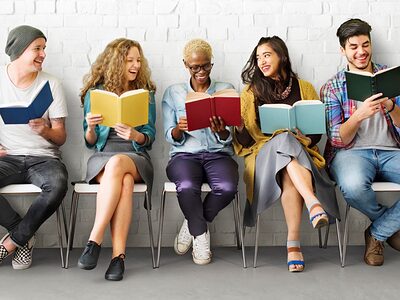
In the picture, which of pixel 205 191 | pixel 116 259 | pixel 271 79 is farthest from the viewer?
pixel 271 79

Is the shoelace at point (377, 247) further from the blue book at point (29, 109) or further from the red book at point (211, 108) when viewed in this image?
the blue book at point (29, 109)

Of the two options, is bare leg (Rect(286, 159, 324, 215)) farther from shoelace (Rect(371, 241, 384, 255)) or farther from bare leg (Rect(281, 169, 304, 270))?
shoelace (Rect(371, 241, 384, 255))

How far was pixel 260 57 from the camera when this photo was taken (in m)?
4.11

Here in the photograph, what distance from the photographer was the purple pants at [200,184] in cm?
381

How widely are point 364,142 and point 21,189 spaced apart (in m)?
2.04

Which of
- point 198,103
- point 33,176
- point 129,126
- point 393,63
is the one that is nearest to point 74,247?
point 33,176

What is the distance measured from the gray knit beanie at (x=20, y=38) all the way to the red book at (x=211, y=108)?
3.54ft

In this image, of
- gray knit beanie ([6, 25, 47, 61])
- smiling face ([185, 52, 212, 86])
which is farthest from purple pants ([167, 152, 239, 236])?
gray knit beanie ([6, 25, 47, 61])

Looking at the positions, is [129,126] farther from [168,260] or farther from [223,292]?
[223,292]

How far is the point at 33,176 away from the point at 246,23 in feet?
5.53

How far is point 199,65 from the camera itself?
403 centimetres

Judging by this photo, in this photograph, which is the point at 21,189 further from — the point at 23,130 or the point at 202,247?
the point at 202,247

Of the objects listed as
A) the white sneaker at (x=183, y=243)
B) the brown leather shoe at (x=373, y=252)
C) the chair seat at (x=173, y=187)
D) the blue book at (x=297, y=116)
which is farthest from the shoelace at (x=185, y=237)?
the brown leather shoe at (x=373, y=252)

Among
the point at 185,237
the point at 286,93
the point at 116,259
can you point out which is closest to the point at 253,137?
the point at 286,93
